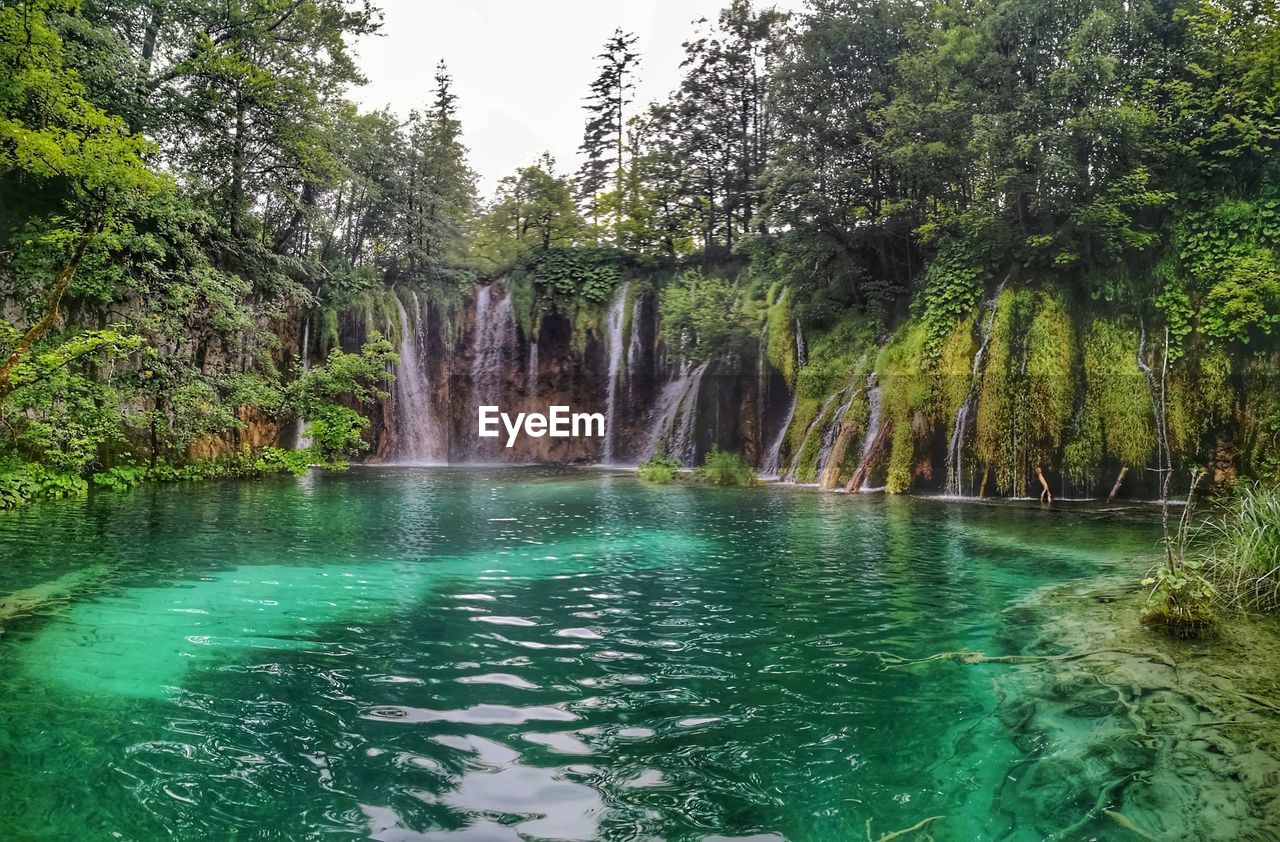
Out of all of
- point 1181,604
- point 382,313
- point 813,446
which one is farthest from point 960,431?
point 382,313

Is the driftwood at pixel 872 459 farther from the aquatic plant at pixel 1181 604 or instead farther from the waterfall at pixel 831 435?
the aquatic plant at pixel 1181 604

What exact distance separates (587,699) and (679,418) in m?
16.8

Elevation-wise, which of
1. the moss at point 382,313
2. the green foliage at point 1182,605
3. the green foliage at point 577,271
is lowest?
the green foliage at point 1182,605

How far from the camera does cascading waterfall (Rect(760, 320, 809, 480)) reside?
58.2ft

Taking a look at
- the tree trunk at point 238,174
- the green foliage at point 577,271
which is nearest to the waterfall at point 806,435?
the green foliage at point 577,271

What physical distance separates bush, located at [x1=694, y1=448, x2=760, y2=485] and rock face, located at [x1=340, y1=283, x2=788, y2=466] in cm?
411

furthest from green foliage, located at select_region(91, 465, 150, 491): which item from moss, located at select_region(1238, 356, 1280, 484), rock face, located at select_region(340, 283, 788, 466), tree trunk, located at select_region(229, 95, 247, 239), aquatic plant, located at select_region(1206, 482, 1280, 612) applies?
moss, located at select_region(1238, 356, 1280, 484)

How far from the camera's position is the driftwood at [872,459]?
14828mm

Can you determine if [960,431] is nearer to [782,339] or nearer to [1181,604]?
[782,339]

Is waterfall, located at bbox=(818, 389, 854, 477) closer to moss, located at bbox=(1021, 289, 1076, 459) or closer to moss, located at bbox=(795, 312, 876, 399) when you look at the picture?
moss, located at bbox=(795, 312, 876, 399)

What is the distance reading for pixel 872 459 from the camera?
48.9 ft

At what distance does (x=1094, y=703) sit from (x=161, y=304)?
16.5 m

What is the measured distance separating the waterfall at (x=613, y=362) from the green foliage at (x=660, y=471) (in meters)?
4.37

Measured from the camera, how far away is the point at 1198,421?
12.5 meters
